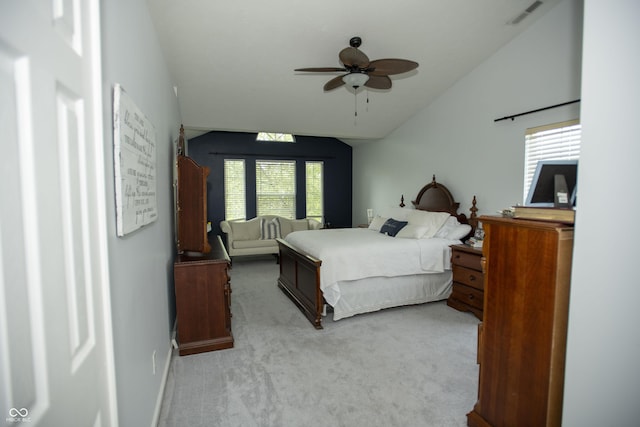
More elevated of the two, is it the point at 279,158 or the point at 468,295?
the point at 279,158

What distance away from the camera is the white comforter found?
3.26 meters

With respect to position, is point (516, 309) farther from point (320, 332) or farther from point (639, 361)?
point (320, 332)

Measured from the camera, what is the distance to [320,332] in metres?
3.10

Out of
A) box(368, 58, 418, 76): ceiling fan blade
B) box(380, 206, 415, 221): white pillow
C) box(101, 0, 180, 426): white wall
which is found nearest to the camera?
box(101, 0, 180, 426): white wall

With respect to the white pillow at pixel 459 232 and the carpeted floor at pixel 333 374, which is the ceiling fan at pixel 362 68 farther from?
the carpeted floor at pixel 333 374

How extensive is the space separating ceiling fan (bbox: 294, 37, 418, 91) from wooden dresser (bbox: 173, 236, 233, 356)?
1.90 meters

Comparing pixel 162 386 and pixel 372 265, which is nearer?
pixel 162 386

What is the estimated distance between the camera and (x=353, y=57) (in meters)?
2.67

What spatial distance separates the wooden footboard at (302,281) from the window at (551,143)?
2320mm

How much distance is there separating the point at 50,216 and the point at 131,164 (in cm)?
95

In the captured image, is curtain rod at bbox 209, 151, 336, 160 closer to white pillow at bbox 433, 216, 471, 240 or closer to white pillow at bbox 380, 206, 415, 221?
white pillow at bbox 380, 206, 415, 221

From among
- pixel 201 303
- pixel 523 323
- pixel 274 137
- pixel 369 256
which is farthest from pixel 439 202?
pixel 274 137

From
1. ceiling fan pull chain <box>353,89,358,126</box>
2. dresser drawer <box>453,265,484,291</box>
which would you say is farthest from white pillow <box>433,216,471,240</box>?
ceiling fan pull chain <box>353,89,358,126</box>

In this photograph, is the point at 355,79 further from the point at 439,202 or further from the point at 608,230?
the point at 439,202
